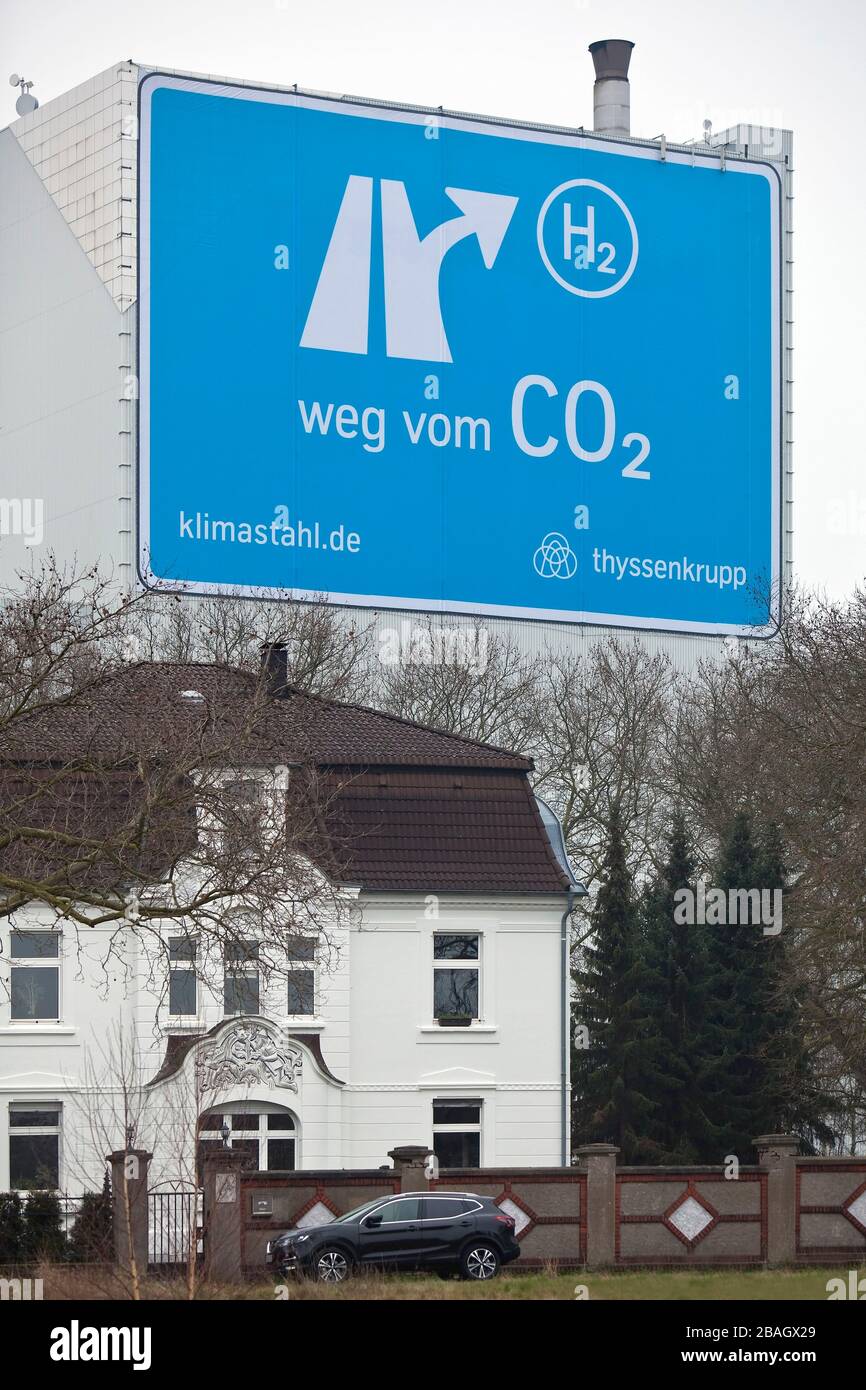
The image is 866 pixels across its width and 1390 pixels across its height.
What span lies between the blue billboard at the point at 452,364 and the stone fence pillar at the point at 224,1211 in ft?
133

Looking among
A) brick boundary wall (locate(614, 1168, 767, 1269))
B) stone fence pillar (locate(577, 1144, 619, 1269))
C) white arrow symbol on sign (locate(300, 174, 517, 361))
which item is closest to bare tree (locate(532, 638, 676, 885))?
white arrow symbol on sign (locate(300, 174, 517, 361))

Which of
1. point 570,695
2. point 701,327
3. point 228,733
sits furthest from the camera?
point 701,327

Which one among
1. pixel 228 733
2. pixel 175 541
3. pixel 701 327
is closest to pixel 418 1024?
pixel 228 733

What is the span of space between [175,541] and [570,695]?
44.7 feet

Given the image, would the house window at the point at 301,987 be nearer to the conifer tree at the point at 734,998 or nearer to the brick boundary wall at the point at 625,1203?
the brick boundary wall at the point at 625,1203

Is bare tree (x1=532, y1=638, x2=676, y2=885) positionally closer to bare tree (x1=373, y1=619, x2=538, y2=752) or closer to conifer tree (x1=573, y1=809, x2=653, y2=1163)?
bare tree (x1=373, y1=619, x2=538, y2=752)

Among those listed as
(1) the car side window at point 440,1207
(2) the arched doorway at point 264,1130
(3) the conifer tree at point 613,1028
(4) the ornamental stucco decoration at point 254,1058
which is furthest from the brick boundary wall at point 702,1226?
(3) the conifer tree at point 613,1028

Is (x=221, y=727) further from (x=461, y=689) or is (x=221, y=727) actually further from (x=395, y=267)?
(x=395, y=267)

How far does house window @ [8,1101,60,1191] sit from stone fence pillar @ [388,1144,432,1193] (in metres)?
7.44

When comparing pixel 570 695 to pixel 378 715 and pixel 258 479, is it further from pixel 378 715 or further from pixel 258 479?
pixel 378 715

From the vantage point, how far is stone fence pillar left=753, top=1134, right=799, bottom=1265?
121ft

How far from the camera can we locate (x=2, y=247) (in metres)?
80.8

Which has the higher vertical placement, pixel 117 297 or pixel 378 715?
pixel 117 297

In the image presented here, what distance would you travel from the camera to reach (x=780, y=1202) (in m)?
37.2
